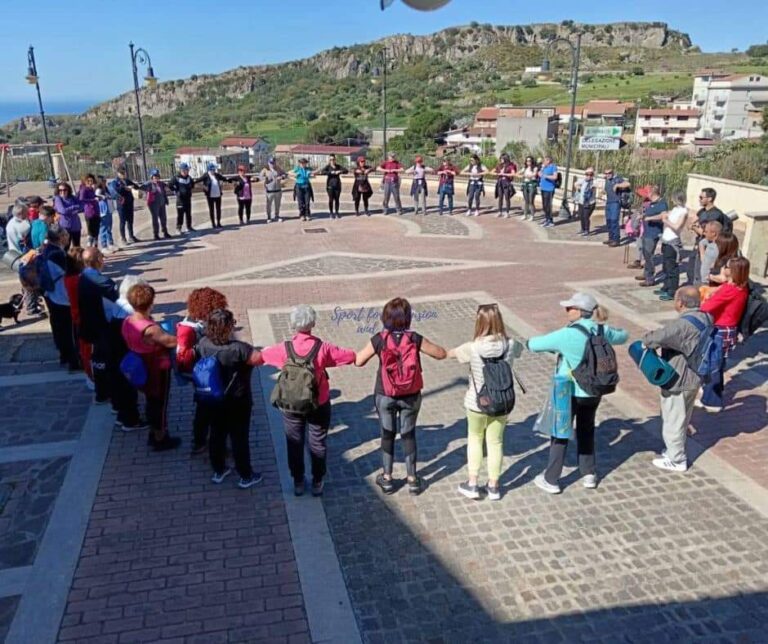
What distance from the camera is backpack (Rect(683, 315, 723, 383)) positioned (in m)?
5.29

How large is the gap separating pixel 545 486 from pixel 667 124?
3851 inches

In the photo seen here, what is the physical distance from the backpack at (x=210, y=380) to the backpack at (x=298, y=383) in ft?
1.49

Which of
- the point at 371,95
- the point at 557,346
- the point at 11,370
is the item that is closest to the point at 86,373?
the point at 11,370

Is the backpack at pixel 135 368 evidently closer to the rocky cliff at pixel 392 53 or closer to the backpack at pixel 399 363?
the backpack at pixel 399 363

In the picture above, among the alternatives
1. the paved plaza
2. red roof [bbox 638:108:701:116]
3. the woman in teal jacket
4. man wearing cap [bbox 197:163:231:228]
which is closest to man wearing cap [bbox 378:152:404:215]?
man wearing cap [bbox 197:163:231:228]

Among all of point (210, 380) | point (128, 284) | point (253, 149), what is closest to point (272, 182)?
point (128, 284)

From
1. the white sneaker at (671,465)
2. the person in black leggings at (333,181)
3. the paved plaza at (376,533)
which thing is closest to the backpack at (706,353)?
the paved plaza at (376,533)

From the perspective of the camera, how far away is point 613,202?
1370 cm

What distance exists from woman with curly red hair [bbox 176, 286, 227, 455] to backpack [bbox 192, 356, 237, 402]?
39 centimetres

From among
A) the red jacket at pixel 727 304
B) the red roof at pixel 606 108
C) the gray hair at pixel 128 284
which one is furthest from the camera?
the red roof at pixel 606 108

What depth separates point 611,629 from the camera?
3.80m

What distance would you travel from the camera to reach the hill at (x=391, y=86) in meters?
93.1

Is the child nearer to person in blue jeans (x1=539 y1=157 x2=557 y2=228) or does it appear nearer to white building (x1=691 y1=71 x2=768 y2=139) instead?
person in blue jeans (x1=539 y1=157 x2=557 y2=228)

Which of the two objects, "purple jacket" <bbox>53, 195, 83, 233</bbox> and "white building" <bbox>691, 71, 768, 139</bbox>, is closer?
"purple jacket" <bbox>53, 195, 83, 233</bbox>
